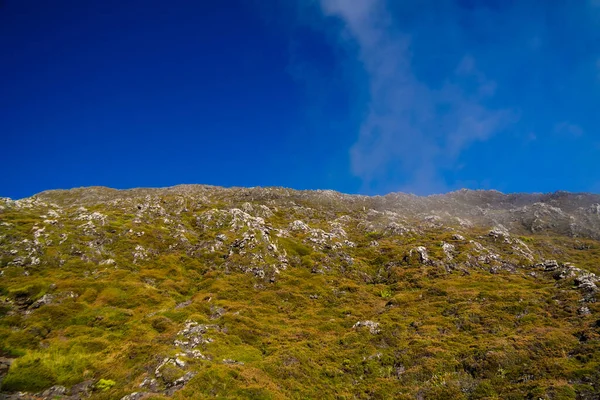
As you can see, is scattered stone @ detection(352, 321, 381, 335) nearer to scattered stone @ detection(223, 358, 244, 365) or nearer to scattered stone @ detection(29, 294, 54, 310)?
scattered stone @ detection(223, 358, 244, 365)

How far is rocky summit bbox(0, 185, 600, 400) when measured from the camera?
108 ft

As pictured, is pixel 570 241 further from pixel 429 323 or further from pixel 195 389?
pixel 195 389

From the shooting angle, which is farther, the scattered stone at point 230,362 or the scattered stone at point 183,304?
the scattered stone at point 183,304

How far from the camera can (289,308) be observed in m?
56.0

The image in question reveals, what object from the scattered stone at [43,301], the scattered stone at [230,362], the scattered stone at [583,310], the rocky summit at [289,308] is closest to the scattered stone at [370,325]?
the rocky summit at [289,308]

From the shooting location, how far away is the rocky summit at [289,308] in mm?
32875

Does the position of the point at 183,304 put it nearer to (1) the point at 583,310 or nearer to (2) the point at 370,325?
(2) the point at 370,325

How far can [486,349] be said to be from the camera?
36.1 metres

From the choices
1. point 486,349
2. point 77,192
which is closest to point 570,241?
point 486,349

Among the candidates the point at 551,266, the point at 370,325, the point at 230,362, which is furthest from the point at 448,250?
the point at 230,362

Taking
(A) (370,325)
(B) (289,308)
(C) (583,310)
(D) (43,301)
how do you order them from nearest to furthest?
(C) (583,310)
(A) (370,325)
(D) (43,301)
(B) (289,308)

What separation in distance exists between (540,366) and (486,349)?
17.4ft

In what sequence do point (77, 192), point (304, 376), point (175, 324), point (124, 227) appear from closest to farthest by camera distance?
point (304, 376) → point (175, 324) → point (124, 227) → point (77, 192)

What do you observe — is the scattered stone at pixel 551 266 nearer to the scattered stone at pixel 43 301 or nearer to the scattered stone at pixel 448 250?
the scattered stone at pixel 448 250
